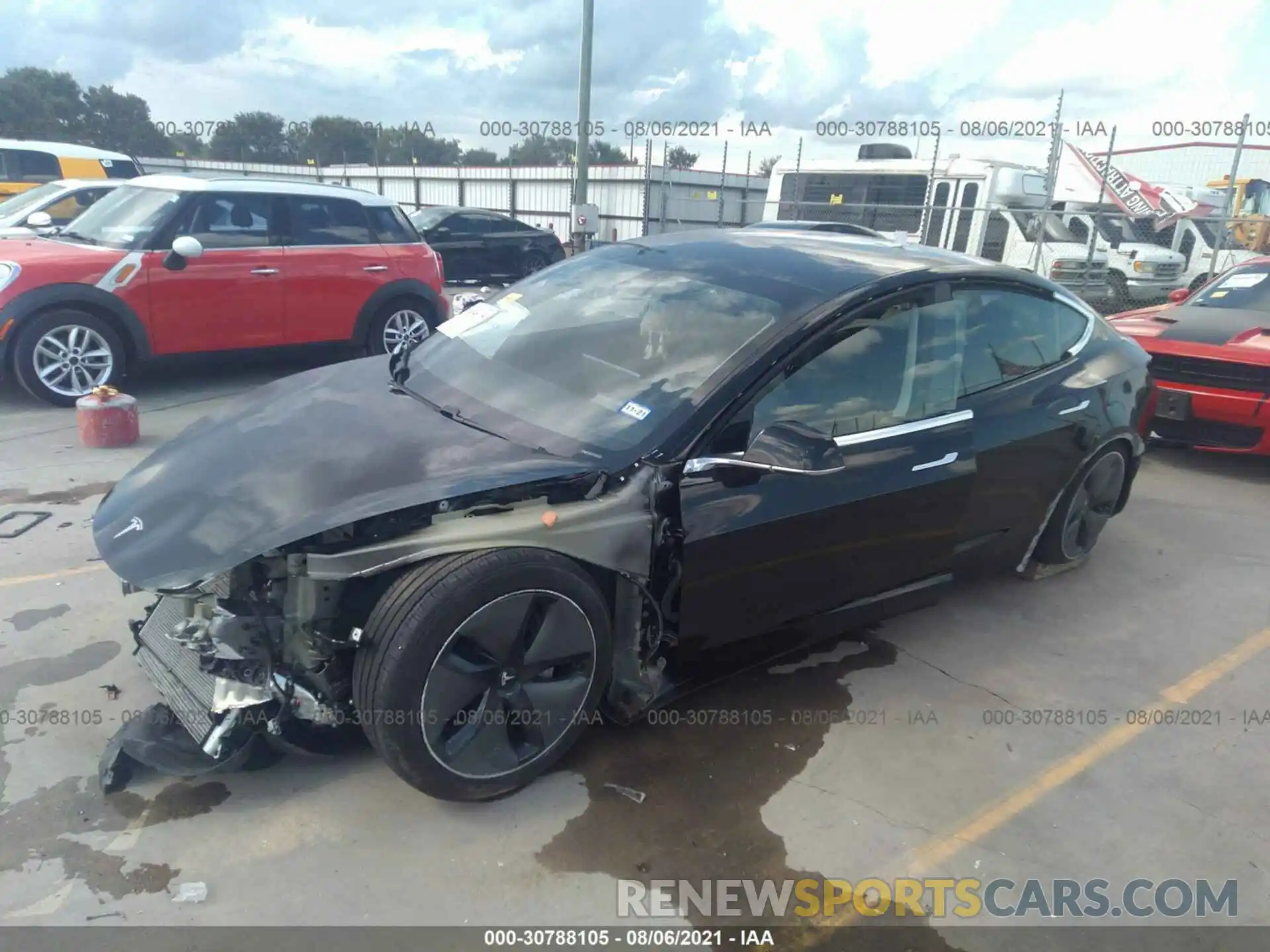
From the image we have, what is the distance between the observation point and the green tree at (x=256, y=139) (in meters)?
39.2

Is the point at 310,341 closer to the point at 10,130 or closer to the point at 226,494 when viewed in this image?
the point at 226,494

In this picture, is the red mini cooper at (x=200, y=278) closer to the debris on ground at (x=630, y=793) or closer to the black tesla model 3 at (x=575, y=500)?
the black tesla model 3 at (x=575, y=500)

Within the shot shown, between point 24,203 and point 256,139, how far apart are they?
1478 inches

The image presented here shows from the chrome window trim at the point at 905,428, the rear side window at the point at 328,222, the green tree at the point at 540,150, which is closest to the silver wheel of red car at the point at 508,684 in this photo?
the chrome window trim at the point at 905,428

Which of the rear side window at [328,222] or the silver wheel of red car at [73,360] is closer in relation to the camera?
the silver wheel of red car at [73,360]

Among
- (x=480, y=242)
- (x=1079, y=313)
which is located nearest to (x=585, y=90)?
(x=480, y=242)

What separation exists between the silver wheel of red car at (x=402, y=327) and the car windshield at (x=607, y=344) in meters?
4.57

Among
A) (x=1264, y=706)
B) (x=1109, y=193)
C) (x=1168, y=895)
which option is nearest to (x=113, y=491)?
(x=1168, y=895)

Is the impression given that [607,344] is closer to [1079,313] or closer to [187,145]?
[1079,313]

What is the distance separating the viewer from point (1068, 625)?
412cm

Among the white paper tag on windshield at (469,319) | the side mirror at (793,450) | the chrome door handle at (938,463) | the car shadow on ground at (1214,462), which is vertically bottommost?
the car shadow on ground at (1214,462)

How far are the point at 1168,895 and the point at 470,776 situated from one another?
2.01 m

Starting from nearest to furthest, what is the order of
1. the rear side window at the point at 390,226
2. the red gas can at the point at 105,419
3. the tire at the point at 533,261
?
1. the red gas can at the point at 105,419
2. the rear side window at the point at 390,226
3. the tire at the point at 533,261

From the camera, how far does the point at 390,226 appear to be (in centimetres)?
819
